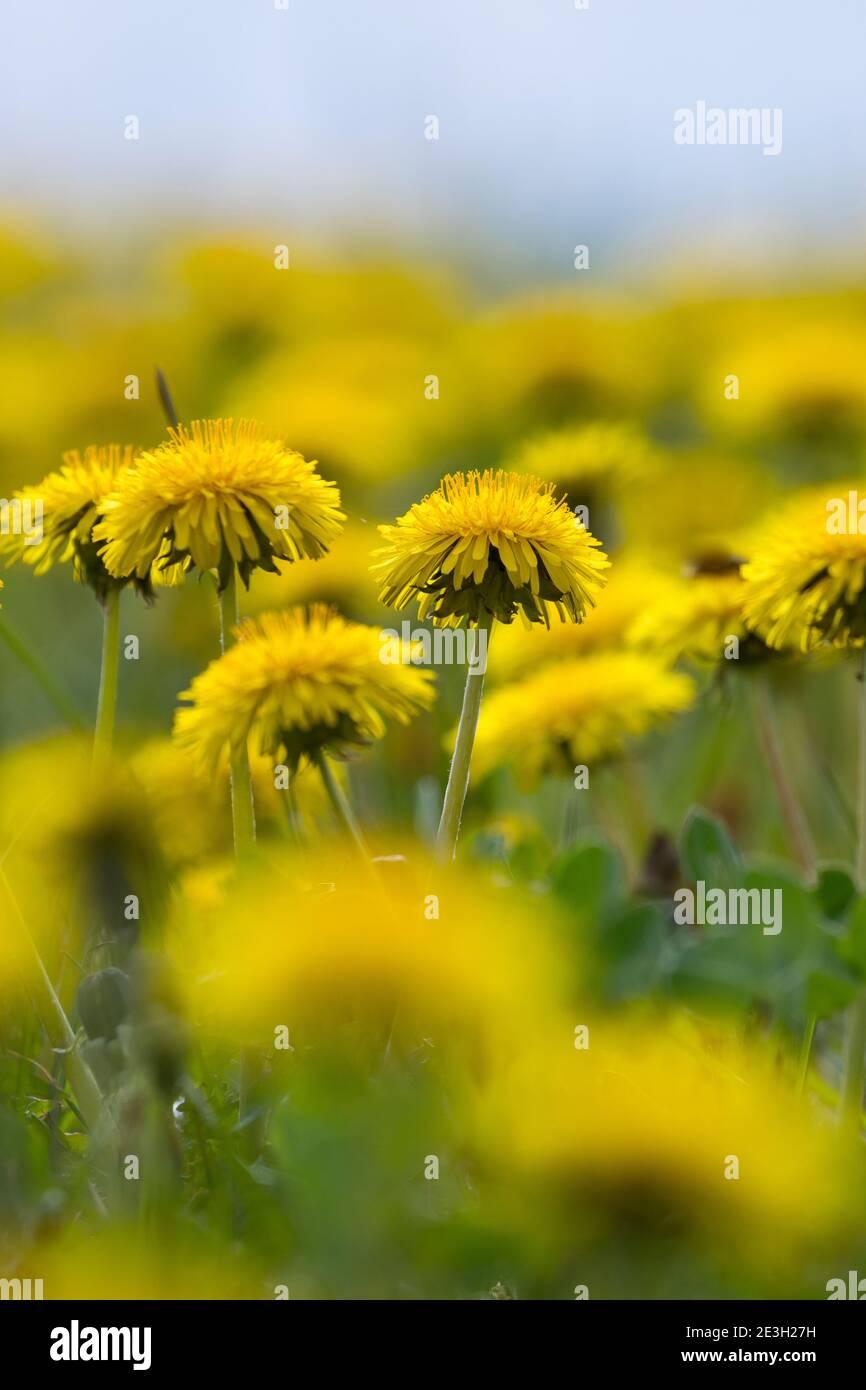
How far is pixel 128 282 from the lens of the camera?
2.76m

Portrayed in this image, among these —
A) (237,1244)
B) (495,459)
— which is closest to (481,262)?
→ (495,459)

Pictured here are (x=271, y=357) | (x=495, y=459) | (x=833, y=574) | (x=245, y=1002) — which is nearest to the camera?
(x=245, y=1002)

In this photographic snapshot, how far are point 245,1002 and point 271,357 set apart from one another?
1751mm

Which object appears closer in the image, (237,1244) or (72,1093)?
(237,1244)

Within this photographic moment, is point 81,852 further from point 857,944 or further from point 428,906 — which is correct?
point 857,944

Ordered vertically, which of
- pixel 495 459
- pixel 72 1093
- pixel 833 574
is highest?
pixel 495 459

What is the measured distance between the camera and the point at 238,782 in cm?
91

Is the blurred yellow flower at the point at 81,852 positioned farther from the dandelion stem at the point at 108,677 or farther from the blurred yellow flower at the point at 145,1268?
the blurred yellow flower at the point at 145,1268

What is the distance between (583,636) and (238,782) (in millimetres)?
542

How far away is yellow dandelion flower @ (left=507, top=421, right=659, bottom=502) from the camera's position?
5.03ft

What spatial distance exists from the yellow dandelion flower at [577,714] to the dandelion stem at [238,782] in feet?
1.08

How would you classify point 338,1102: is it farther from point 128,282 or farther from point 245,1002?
point 128,282

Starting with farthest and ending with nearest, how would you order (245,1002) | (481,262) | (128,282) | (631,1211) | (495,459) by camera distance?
(481,262) < (128,282) < (495,459) < (245,1002) < (631,1211)

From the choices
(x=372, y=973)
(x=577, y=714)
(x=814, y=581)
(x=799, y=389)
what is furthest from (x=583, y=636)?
(x=372, y=973)
